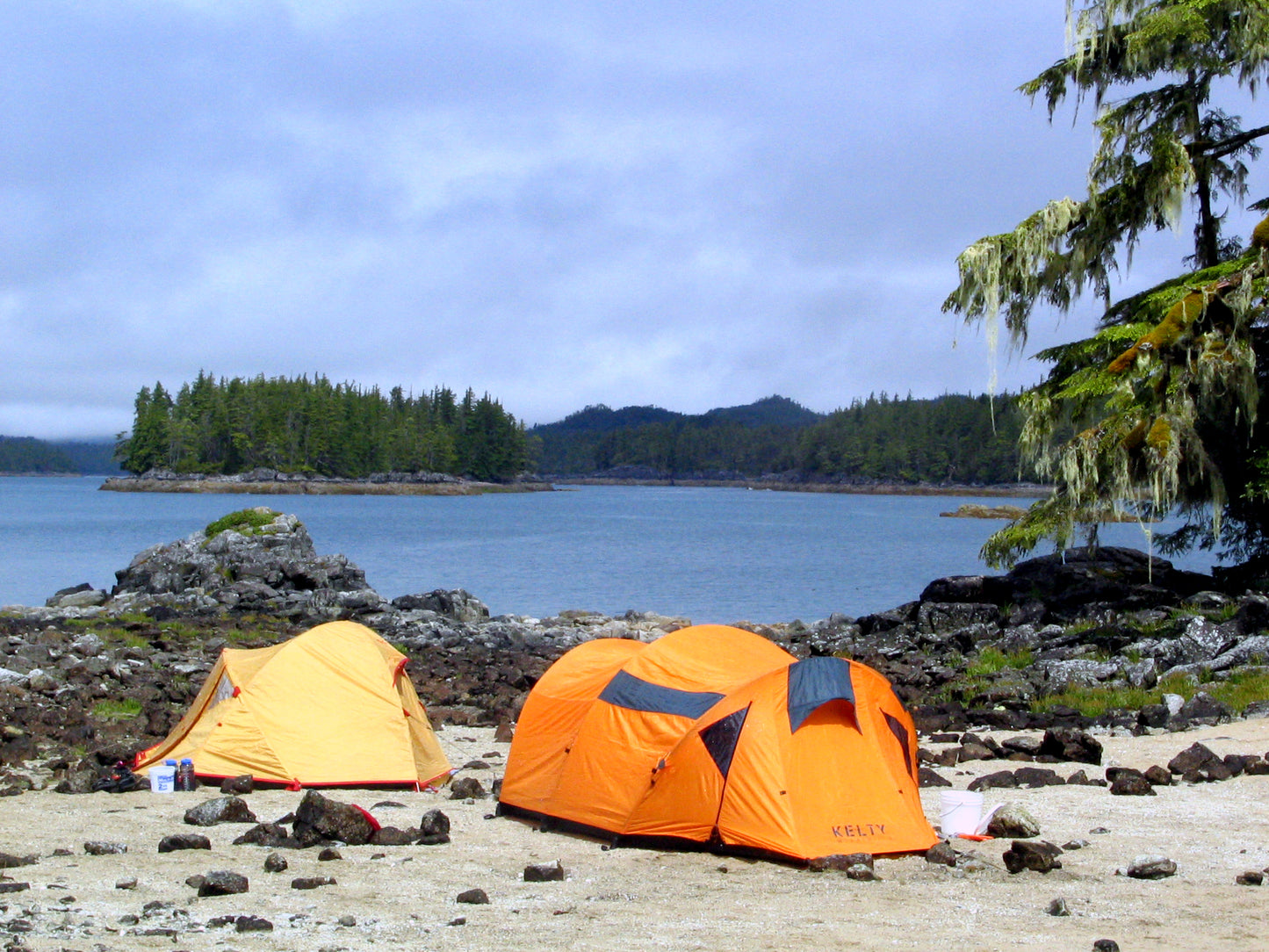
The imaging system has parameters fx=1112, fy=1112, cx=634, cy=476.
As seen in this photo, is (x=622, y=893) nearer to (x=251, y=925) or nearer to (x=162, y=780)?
(x=251, y=925)

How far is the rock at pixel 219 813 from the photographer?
969 cm

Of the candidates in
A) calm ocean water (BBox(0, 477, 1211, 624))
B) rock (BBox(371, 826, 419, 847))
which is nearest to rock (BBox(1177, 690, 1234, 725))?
rock (BBox(371, 826, 419, 847))

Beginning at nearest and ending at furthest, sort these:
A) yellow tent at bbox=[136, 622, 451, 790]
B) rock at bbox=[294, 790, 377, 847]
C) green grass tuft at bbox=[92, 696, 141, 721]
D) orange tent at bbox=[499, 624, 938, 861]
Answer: orange tent at bbox=[499, 624, 938, 861]
rock at bbox=[294, 790, 377, 847]
yellow tent at bbox=[136, 622, 451, 790]
green grass tuft at bbox=[92, 696, 141, 721]

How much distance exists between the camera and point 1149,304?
805 inches

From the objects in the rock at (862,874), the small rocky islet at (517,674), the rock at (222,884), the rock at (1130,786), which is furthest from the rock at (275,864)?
the rock at (1130,786)

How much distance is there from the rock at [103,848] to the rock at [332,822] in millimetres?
1303

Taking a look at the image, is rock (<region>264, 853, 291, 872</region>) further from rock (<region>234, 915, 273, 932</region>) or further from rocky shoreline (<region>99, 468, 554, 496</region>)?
rocky shoreline (<region>99, 468, 554, 496</region>)

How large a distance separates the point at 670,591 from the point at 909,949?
3660 centimetres

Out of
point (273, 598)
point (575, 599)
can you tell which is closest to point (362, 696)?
point (273, 598)

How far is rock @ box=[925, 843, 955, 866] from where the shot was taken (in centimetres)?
850

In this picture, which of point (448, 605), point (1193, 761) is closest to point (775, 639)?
point (448, 605)

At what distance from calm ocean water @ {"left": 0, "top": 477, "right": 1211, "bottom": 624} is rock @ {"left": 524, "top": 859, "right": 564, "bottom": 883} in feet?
90.0

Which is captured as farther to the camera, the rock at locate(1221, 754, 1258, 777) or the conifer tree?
the conifer tree

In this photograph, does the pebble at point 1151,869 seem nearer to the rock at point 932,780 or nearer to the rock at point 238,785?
the rock at point 932,780
